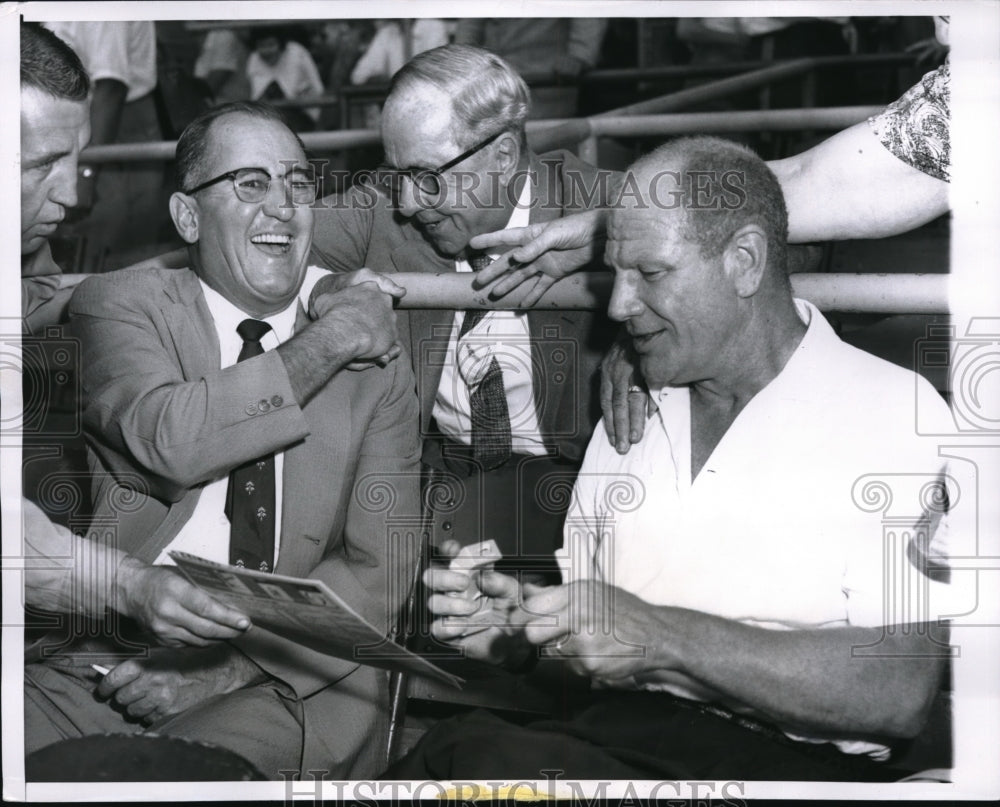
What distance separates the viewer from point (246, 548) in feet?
6.63

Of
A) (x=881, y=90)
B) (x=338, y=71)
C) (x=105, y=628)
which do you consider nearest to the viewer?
(x=105, y=628)

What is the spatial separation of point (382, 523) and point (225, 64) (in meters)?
1.98

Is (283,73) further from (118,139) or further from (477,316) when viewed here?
(477,316)

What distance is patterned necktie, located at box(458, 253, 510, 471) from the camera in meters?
2.07

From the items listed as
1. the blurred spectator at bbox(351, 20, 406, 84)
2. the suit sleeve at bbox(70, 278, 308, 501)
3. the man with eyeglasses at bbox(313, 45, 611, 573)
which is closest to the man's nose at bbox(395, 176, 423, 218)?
the man with eyeglasses at bbox(313, 45, 611, 573)

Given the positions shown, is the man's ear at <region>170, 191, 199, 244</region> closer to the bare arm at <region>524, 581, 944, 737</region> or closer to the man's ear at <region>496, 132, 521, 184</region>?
the man's ear at <region>496, 132, 521, 184</region>

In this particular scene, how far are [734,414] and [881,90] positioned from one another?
1706 mm

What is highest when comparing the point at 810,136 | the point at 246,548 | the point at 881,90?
the point at 881,90

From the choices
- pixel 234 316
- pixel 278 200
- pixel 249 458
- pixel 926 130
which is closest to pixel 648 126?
pixel 926 130

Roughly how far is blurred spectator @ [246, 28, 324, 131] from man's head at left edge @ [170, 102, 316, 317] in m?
1.69

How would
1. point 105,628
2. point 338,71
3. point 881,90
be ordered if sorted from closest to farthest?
point 105,628, point 881,90, point 338,71

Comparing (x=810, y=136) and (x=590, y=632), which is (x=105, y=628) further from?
(x=810, y=136)

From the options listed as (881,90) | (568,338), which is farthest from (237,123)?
(881,90)

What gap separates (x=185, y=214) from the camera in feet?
6.66
